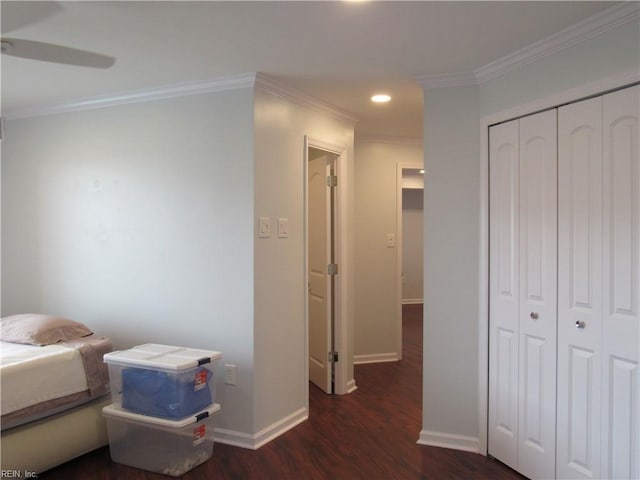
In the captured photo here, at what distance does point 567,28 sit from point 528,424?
6.79 feet

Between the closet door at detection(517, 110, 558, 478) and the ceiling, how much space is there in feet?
1.82

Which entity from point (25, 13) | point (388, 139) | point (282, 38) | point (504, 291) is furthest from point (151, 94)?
point (504, 291)

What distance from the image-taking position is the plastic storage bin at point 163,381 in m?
2.70

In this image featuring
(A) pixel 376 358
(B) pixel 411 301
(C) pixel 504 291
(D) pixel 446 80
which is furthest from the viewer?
(B) pixel 411 301

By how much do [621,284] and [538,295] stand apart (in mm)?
488

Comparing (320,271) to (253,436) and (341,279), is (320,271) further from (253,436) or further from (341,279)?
(253,436)

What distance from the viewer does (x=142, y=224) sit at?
11.5ft

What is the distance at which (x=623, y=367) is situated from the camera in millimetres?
2199

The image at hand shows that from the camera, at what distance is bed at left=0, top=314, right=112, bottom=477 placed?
2.58 metres

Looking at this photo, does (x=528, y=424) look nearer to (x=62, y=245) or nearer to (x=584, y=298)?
(x=584, y=298)

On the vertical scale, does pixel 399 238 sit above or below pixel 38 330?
above

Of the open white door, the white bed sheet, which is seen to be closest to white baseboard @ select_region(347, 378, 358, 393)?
the open white door

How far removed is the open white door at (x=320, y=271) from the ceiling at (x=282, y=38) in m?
0.89

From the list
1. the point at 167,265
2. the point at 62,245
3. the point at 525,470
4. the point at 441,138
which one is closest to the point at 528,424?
the point at 525,470
